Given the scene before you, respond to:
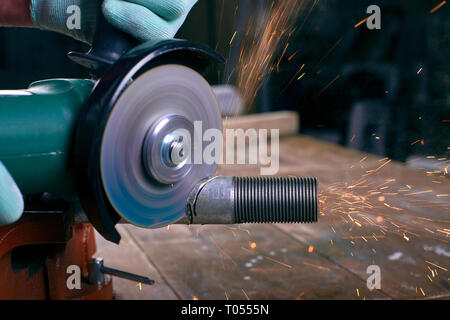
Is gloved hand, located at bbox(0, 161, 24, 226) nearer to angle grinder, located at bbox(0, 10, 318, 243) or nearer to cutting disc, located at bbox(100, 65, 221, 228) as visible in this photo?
angle grinder, located at bbox(0, 10, 318, 243)

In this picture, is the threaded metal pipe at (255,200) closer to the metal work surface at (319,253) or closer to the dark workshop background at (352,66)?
the metal work surface at (319,253)

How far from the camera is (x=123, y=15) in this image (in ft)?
3.27

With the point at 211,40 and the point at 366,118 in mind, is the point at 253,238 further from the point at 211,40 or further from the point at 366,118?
the point at 211,40

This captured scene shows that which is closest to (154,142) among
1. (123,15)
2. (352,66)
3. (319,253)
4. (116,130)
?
(116,130)

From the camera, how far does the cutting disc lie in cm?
94

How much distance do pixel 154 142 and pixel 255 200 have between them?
12.2 inches

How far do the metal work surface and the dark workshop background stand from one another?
145 centimetres

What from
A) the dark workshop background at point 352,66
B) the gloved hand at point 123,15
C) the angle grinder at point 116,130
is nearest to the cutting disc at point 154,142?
the angle grinder at point 116,130

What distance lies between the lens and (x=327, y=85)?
169 inches

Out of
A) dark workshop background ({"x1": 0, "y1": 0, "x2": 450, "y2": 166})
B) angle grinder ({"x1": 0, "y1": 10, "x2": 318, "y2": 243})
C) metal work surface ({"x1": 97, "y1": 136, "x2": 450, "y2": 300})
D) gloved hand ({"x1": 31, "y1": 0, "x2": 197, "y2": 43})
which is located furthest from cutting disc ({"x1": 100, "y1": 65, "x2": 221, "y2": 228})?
dark workshop background ({"x1": 0, "y1": 0, "x2": 450, "y2": 166})

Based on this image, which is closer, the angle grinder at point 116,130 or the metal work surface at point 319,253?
the angle grinder at point 116,130

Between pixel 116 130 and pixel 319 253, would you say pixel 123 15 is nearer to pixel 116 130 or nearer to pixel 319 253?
pixel 116 130

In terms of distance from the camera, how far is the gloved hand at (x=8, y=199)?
921mm

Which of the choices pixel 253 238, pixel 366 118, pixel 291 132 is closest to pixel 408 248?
pixel 253 238
